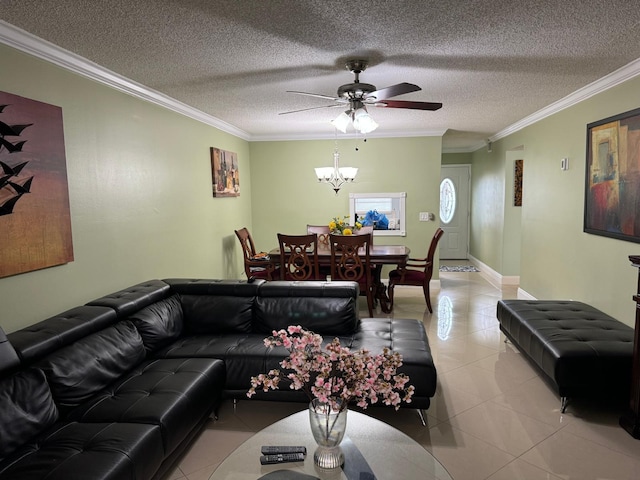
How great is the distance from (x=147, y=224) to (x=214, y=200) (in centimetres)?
159

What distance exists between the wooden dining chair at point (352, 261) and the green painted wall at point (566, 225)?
6.87 ft

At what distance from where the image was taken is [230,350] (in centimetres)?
284

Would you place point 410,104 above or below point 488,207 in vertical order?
above

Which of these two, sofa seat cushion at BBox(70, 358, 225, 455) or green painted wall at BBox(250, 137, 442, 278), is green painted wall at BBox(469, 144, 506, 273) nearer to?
green painted wall at BBox(250, 137, 442, 278)

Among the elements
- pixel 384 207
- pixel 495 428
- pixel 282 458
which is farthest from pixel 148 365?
pixel 384 207


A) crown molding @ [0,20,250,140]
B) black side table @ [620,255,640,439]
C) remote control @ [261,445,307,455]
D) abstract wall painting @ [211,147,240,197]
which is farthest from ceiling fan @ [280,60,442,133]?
abstract wall painting @ [211,147,240,197]

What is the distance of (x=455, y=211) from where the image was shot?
9.33 metres

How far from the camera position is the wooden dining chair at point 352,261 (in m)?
4.63

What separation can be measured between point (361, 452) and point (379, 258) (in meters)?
3.26

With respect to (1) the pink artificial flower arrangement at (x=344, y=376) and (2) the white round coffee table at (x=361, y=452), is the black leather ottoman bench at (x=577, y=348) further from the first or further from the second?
(1) the pink artificial flower arrangement at (x=344, y=376)

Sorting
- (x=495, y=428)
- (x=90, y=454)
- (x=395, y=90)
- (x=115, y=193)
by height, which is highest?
(x=395, y=90)

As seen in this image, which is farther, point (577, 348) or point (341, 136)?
point (341, 136)

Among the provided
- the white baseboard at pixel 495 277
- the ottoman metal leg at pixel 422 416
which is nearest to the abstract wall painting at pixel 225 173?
the ottoman metal leg at pixel 422 416

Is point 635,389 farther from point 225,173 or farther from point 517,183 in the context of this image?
point 225,173
